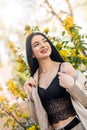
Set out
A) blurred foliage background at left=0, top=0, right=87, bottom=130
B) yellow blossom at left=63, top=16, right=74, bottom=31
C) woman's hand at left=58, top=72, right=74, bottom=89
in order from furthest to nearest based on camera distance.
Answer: blurred foliage background at left=0, top=0, right=87, bottom=130
yellow blossom at left=63, top=16, right=74, bottom=31
woman's hand at left=58, top=72, right=74, bottom=89

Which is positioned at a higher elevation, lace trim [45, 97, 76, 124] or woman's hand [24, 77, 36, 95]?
woman's hand [24, 77, 36, 95]

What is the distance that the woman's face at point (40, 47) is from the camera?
5.49 feet

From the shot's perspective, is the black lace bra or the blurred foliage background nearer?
the black lace bra

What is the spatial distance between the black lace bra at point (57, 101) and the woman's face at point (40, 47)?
162 mm

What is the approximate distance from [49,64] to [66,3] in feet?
6.42

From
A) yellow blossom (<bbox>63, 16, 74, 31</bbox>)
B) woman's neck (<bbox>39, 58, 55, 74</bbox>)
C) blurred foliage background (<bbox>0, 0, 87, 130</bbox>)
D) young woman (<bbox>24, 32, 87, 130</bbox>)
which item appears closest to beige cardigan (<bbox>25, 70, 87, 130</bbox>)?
young woman (<bbox>24, 32, 87, 130</bbox>)

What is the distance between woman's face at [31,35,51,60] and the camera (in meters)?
1.67

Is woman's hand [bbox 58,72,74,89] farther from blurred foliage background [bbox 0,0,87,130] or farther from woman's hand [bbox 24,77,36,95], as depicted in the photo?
blurred foliage background [bbox 0,0,87,130]

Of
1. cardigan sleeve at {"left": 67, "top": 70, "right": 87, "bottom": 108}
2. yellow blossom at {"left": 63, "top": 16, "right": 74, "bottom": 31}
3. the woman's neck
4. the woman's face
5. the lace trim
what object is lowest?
the lace trim

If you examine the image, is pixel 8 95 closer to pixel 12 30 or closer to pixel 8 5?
pixel 12 30

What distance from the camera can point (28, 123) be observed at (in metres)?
3.18

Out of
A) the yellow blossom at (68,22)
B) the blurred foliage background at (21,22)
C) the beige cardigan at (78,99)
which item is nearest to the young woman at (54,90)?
the beige cardigan at (78,99)

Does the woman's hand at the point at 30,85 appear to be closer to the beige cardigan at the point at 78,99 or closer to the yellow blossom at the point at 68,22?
the beige cardigan at the point at 78,99

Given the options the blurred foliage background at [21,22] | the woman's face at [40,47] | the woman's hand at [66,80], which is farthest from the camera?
the blurred foliage background at [21,22]
